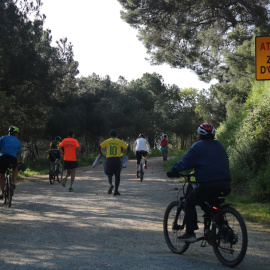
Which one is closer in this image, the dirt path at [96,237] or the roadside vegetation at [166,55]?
the dirt path at [96,237]

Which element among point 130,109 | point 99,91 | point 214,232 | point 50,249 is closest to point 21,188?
point 50,249

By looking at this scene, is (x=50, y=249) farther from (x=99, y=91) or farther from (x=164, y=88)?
(x=164, y=88)

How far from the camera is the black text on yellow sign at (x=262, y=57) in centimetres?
825

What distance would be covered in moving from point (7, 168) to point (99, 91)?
44818 mm

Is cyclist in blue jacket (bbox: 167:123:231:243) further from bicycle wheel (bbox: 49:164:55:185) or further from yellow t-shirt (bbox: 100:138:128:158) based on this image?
bicycle wheel (bbox: 49:164:55:185)

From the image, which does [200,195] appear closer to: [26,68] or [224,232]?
[224,232]

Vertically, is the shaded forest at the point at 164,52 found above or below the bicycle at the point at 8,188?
above

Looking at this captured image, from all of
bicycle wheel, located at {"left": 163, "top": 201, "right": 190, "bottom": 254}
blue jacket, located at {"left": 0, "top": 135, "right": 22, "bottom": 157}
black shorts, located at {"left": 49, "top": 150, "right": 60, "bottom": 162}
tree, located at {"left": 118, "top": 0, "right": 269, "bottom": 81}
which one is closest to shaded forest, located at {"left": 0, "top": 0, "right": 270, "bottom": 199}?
tree, located at {"left": 118, "top": 0, "right": 269, "bottom": 81}

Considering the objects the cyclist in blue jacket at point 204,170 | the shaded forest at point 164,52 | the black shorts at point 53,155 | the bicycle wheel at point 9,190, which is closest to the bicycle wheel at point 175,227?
the cyclist in blue jacket at point 204,170

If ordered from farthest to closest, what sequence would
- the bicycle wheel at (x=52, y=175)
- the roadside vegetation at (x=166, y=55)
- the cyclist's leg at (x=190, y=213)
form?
the roadside vegetation at (x=166, y=55)
the bicycle wheel at (x=52, y=175)
the cyclist's leg at (x=190, y=213)

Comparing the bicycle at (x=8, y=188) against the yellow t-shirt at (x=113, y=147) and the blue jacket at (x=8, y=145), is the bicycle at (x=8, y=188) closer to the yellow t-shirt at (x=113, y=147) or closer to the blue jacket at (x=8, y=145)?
the blue jacket at (x=8, y=145)

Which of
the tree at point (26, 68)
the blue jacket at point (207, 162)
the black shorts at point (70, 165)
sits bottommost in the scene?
the black shorts at point (70, 165)

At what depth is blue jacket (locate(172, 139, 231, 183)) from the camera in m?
5.80

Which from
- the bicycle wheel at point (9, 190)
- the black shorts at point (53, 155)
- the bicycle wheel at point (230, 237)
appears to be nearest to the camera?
the bicycle wheel at point (230, 237)
